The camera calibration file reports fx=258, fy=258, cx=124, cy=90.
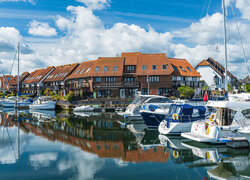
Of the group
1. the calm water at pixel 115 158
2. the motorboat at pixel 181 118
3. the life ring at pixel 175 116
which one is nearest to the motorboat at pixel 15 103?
the calm water at pixel 115 158

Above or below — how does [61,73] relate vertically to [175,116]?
above

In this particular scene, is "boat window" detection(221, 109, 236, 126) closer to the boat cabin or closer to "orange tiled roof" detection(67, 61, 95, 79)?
the boat cabin

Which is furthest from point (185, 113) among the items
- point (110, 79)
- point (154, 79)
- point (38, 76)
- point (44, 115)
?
point (38, 76)

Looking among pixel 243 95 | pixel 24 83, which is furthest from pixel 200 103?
pixel 24 83

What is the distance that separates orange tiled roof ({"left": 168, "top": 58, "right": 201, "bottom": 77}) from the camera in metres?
55.8

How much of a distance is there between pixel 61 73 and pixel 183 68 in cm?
3564

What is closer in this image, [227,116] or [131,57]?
[227,116]

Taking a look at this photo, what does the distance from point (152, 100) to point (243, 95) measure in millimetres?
13994

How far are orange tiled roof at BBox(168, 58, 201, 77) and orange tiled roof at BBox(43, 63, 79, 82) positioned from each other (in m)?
28.5

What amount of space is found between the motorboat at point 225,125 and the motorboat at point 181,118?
250 centimetres

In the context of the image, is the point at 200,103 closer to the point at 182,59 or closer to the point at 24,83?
the point at 182,59

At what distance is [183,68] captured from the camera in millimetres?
58000

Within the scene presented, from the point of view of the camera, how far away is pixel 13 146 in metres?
19.7

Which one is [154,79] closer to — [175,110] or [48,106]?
[48,106]
